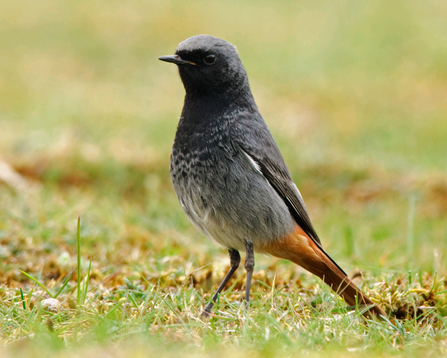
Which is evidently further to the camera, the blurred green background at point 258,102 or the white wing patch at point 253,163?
the blurred green background at point 258,102

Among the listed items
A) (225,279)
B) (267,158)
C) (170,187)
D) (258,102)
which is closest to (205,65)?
(267,158)

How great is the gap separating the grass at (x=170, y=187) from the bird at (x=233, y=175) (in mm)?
307

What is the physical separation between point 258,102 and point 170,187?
4370 mm

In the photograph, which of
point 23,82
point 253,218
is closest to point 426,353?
point 253,218

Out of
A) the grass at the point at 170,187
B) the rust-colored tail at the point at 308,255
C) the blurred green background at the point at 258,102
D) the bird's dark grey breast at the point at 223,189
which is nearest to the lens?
the grass at the point at 170,187

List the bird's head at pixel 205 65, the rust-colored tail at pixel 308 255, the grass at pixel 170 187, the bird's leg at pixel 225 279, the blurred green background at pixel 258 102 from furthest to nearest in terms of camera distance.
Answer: the blurred green background at pixel 258 102, the bird's head at pixel 205 65, the rust-colored tail at pixel 308 255, the bird's leg at pixel 225 279, the grass at pixel 170 187

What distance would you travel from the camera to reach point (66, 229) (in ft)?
17.7

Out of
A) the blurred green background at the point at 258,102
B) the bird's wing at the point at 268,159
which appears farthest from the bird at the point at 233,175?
the blurred green background at the point at 258,102

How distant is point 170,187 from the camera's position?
7.79m

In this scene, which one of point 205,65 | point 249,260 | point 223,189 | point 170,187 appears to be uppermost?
point 205,65

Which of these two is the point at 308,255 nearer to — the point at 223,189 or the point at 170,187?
the point at 223,189

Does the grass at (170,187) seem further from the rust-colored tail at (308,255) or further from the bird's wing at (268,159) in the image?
the bird's wing at (268,159)

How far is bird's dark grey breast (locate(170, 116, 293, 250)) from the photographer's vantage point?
4059 millimetres

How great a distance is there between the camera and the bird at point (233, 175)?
13.3 ft
